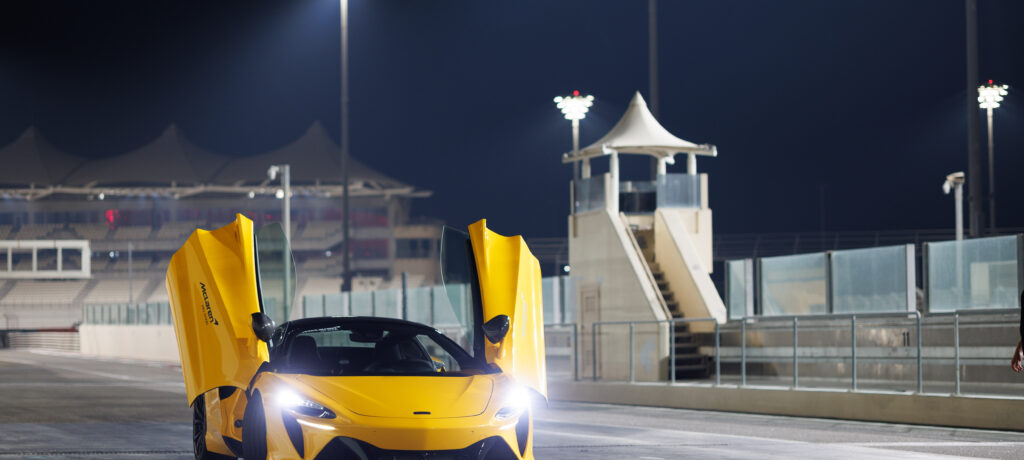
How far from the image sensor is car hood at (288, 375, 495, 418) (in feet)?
26.8

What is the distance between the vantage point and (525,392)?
9.03m

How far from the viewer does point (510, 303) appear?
9.62 metres

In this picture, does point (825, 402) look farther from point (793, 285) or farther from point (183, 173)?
point (183, 173)

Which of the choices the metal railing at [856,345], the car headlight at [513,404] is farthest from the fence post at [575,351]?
the car headlight at [513,404]

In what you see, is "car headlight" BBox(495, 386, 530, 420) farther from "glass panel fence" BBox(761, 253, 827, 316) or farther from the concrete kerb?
"glass panel fence" BBox(761, 253, 827, 316)

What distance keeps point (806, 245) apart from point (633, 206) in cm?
3801

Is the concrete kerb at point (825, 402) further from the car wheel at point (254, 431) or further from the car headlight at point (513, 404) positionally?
the car wheel at point (254, 431)

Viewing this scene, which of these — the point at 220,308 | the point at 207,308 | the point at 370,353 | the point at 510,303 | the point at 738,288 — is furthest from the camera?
the point at 738,288

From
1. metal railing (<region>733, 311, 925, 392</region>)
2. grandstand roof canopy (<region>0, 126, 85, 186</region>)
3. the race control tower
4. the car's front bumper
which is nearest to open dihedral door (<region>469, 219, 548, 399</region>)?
the car's front bumper

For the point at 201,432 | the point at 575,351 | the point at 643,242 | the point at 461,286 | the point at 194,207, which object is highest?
the point at 194,207

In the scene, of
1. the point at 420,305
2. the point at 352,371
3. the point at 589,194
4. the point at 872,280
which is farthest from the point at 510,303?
the point at 420,305

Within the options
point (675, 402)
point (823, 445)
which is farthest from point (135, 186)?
point (823, 445)

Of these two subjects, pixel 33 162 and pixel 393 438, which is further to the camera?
pixel 33 162

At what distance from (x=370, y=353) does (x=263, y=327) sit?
911 mm
